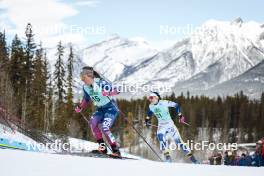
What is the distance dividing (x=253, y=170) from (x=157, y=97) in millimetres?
6206

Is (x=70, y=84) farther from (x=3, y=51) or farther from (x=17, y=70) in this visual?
(x=3, y=51)

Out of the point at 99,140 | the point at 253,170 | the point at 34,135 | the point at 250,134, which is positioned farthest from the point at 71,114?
the point at 250,134

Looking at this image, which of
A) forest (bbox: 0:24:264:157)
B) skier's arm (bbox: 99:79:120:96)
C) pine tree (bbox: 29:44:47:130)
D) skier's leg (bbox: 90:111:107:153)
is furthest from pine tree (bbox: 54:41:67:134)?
skier's arm (bbox: 99:79:120:96)

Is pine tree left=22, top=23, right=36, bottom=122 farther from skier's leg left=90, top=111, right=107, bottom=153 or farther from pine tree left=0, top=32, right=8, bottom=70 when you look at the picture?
skier's leg left=90, top=111, right=107, bottom=153

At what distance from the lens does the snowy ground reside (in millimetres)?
6168

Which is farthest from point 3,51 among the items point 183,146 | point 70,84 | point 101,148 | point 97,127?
point 101,148

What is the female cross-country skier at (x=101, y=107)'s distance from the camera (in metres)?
11.3

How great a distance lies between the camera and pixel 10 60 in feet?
147

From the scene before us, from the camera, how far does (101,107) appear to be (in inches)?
448

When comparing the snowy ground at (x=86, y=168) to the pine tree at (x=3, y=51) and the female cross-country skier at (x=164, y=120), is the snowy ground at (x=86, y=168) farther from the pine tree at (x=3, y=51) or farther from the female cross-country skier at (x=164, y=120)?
the pine tree at (x=3, y=51)

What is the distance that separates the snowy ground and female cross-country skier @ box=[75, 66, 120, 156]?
3.70m

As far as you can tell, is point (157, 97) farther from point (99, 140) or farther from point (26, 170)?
point (26, 170)

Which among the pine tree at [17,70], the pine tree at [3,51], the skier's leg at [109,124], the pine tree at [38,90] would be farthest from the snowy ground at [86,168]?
the pine tree at [17,70]

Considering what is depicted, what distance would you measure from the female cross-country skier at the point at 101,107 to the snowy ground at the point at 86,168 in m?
3.70
